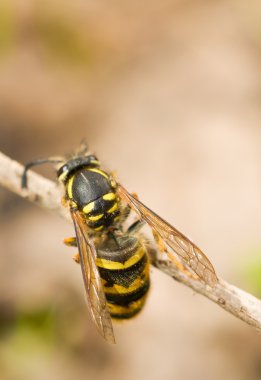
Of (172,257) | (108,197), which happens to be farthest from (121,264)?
(108,197)

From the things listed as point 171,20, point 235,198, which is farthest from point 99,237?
point 171,20

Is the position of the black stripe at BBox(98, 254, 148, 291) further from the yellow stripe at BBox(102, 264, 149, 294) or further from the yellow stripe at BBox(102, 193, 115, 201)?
the yellow stripe at BBox(102, 193, 115, 201)

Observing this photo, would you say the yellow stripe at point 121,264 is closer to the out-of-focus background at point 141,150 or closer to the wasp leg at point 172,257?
the wasp leg at point 172,257

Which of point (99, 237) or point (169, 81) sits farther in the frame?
point (169, 81)

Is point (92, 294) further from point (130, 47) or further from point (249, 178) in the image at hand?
point (130, 47)

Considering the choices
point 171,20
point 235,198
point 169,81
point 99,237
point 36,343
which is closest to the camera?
point 99,237

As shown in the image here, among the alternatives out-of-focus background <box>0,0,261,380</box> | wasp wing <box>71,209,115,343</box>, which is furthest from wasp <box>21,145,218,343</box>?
out-of-focus background <box>0,0,261,380</box>

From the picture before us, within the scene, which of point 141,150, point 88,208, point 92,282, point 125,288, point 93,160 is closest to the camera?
point 92,282

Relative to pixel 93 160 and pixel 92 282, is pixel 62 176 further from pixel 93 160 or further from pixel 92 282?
pixel 92 282
